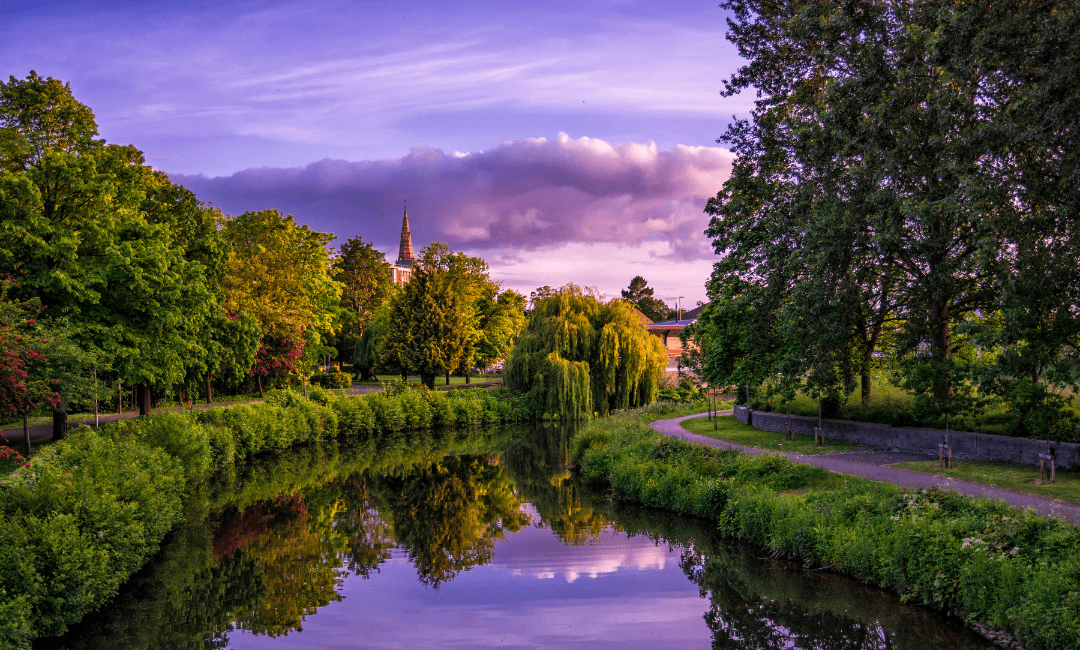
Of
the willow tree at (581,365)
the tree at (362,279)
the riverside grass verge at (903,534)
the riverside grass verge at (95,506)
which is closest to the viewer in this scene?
the riverside grass verge at (903,534)

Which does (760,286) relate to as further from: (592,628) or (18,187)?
(18,187)

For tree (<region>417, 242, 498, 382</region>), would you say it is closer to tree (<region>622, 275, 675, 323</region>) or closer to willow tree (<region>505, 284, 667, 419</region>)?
Result: willow tree (<region>505, 284, 667, 419</region>)

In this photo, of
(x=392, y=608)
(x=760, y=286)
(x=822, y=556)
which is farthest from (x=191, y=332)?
(x=822, y=556)

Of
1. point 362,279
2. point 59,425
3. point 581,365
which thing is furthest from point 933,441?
point 362,279

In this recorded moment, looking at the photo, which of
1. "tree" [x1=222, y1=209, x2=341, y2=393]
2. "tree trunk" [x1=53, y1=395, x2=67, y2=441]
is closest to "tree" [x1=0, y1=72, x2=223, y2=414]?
"tree trunk" [x1=53, y1=395, x2=67, y2=441]

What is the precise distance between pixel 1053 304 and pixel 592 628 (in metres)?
11.6

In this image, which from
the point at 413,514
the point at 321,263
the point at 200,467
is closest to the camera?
the point at 413,514

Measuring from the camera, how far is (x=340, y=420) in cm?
3772

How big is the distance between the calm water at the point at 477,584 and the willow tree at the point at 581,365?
660 inches

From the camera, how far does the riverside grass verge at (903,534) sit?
32.1ft

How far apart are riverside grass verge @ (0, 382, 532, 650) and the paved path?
1477 centimetres

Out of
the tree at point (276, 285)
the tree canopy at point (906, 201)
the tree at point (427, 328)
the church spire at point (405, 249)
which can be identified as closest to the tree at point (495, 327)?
the tree at point (427, 328)

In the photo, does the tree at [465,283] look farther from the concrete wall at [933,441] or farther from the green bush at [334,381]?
the concrete wall at [933,441]

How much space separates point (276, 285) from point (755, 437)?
91.4 ft
